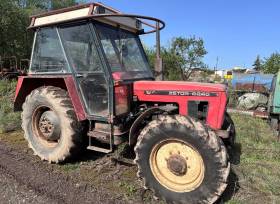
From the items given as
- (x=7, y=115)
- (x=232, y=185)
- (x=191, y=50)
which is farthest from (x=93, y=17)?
(x=191, y=50)

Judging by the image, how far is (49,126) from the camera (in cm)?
510

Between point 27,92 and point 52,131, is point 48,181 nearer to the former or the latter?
point 52,131

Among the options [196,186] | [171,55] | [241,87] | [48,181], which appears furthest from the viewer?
[171,55]

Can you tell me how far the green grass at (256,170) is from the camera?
13.0 feet

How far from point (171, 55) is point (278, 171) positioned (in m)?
16.9

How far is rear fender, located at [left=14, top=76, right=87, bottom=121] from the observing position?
477cm

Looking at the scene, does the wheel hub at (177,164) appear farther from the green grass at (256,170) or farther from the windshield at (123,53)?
the windshield at (123,53)

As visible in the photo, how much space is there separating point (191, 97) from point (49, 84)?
7.95 ft

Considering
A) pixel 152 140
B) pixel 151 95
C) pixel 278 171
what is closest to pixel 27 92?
pixel 151 95

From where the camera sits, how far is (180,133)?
3812mm

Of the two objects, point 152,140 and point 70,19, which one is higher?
point 70,19

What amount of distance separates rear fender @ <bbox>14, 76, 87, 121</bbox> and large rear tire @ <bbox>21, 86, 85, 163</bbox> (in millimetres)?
131

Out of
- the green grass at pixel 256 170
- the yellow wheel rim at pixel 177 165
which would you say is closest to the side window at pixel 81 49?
the yellow wheel rim at pixel 177 165

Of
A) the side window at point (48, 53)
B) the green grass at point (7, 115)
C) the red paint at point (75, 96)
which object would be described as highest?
the side window at point (48, 53)
